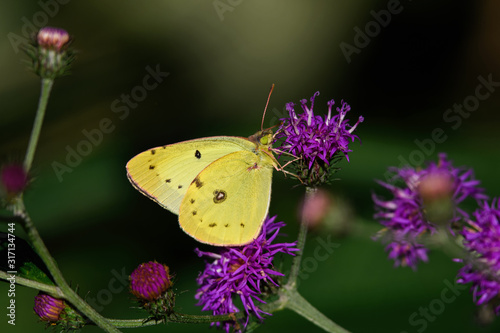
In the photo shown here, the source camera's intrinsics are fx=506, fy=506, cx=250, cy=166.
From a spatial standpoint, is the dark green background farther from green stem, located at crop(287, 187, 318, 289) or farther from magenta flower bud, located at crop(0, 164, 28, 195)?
magenta flower bud, located at crop(0, 164, 28, 195)

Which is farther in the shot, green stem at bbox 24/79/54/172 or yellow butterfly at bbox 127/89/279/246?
yellow butterfly at bbox 127/89/279/246

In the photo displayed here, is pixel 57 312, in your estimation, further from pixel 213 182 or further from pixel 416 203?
pixel 416 203

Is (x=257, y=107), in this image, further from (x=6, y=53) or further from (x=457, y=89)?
(x=6, y=53)

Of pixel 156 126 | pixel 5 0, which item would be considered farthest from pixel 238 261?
pixel 5 0

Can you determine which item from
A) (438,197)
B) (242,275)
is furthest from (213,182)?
(438,197)

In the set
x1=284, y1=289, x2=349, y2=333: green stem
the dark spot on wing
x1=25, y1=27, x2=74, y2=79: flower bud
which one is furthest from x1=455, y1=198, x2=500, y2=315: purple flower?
x1=25, y1=27, x2=74, y2=79: flower bud

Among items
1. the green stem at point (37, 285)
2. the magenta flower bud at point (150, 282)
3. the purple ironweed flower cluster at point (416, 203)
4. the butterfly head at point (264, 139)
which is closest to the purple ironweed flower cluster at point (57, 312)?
the green stem at point (37, 285)
